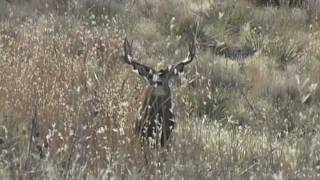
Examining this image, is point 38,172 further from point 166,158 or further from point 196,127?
point 196,127

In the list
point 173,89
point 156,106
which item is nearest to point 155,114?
point 156,106

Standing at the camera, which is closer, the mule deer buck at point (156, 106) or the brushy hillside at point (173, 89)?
the brushy hillside at point (173, 89)

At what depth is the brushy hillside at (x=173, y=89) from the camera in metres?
4.20

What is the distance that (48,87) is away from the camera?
5422mm

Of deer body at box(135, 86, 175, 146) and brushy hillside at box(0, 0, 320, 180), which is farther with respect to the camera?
deer body at box(135, 86, 175, 146)

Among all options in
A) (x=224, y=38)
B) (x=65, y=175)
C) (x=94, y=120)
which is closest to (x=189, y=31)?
(x=224, y=38)

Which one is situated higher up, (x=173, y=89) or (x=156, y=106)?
(x=156, y=106)

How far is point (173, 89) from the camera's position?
673 centimetres

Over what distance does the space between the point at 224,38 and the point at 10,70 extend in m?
4.17

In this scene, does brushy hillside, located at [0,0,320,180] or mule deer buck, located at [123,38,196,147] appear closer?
brushy hillside, located at [0,0,320,180]

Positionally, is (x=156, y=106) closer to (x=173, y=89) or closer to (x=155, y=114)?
(x=155, y=114)

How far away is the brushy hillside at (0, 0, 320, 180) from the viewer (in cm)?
420

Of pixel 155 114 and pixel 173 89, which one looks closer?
pixel 155 114

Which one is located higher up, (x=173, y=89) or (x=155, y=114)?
(x=155, y=114)
